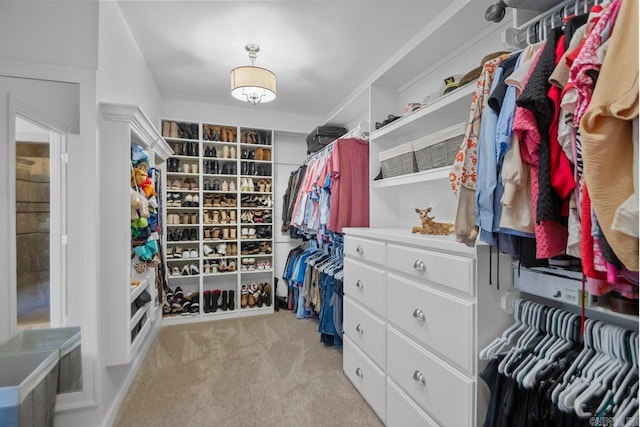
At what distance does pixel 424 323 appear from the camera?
4.35 feet

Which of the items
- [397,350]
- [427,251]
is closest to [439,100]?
[427,251]

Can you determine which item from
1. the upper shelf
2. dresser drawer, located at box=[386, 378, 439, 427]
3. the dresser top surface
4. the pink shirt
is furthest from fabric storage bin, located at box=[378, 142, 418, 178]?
dresser drawer, located at box=[386, 378, 439, 427]

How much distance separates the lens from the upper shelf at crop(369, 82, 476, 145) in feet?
4.67

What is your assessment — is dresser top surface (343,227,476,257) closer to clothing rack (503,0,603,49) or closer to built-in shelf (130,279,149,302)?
clothing rack (503,0,603,49)

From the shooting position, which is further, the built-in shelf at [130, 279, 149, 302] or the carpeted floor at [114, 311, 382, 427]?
the built-in shelf at [130, 279, 149, 302]

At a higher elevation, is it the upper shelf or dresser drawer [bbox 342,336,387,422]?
the upper shelf

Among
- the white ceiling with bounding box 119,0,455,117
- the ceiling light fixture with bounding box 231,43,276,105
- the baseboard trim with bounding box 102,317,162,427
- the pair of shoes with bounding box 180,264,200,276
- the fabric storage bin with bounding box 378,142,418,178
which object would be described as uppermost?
the white ceiling with bounding box 119,0,455,117

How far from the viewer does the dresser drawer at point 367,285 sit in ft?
5.41

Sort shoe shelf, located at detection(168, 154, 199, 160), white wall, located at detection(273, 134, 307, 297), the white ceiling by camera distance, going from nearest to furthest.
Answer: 1. the white ceiling
2. shoe shelf, located at detection(168, 154, 199, 160)
3. white wall, located at detection(273, 134, 307, 297)

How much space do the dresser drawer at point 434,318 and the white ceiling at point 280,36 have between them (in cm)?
164

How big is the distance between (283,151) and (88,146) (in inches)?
96.8

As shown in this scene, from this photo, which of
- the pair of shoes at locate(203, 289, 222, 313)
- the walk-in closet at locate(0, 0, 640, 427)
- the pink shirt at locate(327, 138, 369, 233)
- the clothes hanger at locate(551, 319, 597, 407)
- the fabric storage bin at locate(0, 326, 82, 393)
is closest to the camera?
the walk-in closet at locate(0, 0, 640, 427)

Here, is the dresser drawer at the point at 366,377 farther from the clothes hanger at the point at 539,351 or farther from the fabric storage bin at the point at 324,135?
the fabric storage bin at the point at 324,135

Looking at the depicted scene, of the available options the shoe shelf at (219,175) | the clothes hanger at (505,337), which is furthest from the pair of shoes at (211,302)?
the clothes hanger at (505,337)
